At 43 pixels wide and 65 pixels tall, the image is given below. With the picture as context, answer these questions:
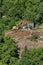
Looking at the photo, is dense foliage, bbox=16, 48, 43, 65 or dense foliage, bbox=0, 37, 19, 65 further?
dense foliage, bbox=0, 37, 19, 65

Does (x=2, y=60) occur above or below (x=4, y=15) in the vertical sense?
above

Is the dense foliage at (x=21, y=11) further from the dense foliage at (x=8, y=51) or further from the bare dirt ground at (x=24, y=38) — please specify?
the dense foliage at (x=8, y=51)

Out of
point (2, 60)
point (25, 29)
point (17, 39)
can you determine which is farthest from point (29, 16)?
point (2, 60)

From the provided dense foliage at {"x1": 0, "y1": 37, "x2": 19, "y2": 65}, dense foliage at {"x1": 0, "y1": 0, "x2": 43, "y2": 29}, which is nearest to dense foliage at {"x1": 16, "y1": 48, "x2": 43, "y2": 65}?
dense foliage at {"x1": 0, "y1": 37, "x2": 19, "y2": 65}

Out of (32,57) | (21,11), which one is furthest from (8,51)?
(21,11)

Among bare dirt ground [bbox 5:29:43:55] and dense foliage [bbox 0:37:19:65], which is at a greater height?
dense foliage [bbox 0:37:19:65]

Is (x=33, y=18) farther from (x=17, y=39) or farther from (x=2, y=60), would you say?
(x=2, y=60)

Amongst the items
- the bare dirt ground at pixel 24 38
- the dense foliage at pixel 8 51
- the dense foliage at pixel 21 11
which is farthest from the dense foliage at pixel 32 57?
the dense foliage at pixel 21 11

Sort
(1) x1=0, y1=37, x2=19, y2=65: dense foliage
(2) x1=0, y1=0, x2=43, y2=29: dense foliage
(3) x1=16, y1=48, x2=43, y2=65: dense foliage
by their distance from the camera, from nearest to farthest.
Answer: (3) x1=16, y1=48, x2=43, y2=65: dense foliage, (1) x1=0, y1=37, x2=19, y2=65: dense foliage, (2) x1=0, y1=0, x2=43, y2=29: dense foliage

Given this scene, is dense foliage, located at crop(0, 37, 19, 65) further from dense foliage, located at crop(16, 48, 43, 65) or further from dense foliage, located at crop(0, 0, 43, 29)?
dense foliage, located at crop(0, 0, 43, 29)
